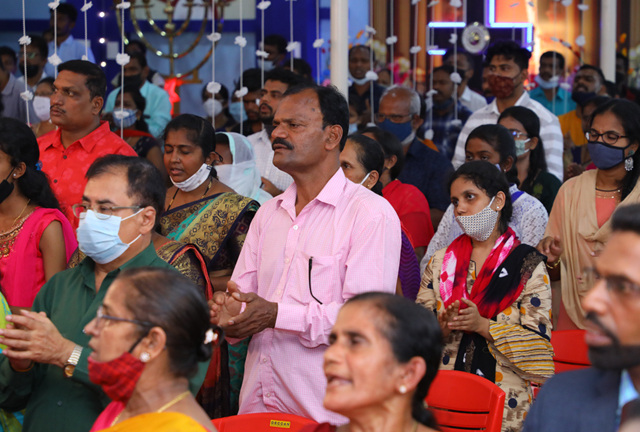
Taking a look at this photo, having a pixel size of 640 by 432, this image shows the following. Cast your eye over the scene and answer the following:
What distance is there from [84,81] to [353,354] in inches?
109

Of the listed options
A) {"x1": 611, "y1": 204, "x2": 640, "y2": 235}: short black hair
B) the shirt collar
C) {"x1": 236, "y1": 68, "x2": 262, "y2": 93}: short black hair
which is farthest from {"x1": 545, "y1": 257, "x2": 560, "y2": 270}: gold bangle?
{"x1": 236, "y1": 68, "x2": 262, "y2": 93}: short black hair

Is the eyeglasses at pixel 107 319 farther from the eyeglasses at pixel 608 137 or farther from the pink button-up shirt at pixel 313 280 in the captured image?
the eyeglasses at pixel 608 137

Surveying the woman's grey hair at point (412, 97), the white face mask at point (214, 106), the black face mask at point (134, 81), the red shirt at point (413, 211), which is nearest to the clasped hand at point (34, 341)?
the red shirt at point (413, 211)

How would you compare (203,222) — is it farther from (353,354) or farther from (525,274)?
(353,354)

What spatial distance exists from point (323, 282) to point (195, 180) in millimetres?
1312

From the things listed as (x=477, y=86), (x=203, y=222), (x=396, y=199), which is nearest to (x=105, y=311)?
(x=203, y=222)

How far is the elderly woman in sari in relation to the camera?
3025mm

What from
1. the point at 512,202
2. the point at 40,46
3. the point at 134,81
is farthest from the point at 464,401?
the point at 40,46

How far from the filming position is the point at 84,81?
384 centimetres

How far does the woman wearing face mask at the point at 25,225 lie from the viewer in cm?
279

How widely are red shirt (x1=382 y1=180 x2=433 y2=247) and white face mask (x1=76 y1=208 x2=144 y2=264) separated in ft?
6.20

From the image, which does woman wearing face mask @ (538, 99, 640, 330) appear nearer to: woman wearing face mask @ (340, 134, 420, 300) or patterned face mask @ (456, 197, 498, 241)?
patterned face mask @ (456, 197, 498, 241)

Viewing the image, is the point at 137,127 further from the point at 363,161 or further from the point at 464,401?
the point at 464,401

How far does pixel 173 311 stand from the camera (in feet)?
5.86
